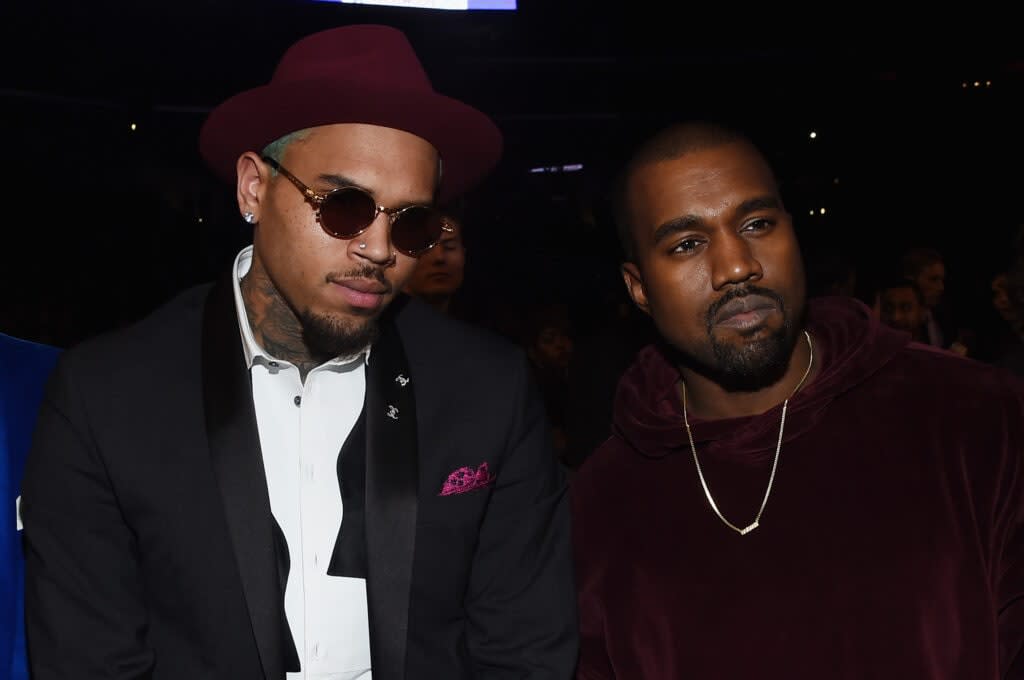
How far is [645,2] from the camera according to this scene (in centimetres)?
802

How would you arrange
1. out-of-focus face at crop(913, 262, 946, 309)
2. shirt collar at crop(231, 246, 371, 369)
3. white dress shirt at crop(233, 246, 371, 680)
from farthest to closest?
out-of-focus face at crop(913, 262, 946, 309) → shirt collar at crop(231, 246, 371, 369) → white dress shirt at crop(233, 246, 371, 680)

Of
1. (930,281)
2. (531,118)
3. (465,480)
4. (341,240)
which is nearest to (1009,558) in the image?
(465,480)

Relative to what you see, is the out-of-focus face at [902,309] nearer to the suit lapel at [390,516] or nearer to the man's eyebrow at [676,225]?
the man's eyebrow at [676,225]

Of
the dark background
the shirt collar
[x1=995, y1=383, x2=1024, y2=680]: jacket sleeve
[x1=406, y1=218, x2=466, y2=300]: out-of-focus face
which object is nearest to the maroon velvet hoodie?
[x1=995, y1=383, x2=1024, y2=680]: jacket sleeve

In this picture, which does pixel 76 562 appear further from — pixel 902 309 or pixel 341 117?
pixel 902 309

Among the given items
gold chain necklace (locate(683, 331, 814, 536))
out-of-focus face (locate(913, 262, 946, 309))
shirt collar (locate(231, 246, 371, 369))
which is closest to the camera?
shirt collar (locate(231, 246, 371, 369))

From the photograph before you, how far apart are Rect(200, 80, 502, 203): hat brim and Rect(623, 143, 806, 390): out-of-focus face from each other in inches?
17.3

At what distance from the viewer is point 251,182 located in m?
2.03

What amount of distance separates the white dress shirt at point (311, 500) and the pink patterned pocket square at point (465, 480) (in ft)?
0.71

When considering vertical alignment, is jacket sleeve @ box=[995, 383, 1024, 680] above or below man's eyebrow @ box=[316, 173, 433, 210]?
below

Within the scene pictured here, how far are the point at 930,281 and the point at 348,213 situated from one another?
4.90 m

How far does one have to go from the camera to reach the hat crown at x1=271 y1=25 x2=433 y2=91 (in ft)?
6.22

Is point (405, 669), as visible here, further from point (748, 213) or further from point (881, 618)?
point (748, 213)

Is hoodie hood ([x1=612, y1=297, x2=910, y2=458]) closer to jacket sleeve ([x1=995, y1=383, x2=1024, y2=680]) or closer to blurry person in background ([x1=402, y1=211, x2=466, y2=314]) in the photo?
→ jacket sleeve ([x1=995, y1=383, x2=1024, y2=680])
